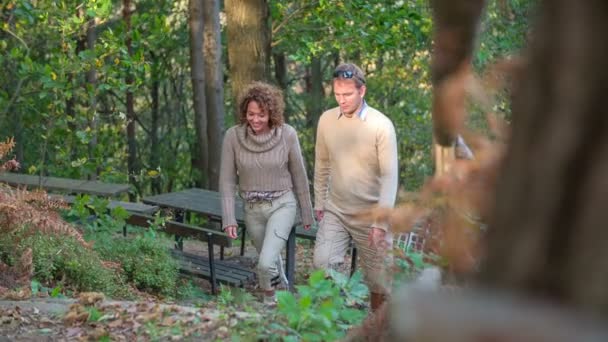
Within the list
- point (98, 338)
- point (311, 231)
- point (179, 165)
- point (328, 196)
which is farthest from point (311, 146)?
point (98, 338)

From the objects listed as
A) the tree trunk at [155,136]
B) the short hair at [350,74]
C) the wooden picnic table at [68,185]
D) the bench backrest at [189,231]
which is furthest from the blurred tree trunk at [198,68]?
the short hair at [350,74]

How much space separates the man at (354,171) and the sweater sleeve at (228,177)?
1074 millimetres

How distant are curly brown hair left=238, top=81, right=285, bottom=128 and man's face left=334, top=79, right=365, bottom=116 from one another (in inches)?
39.0

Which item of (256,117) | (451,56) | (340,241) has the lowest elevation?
(340,241)

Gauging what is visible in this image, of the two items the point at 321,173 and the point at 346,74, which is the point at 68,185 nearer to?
the point at 321,173

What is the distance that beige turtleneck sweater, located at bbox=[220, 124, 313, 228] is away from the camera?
27.6 feet

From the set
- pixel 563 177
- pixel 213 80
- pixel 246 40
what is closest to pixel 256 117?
pixel 246 40

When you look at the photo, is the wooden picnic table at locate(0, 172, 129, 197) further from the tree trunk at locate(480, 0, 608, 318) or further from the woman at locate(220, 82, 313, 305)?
the tree trunk at locate(480, 0, 608, 318)

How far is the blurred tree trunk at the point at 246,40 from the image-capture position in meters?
12.4

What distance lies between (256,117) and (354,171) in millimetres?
1260

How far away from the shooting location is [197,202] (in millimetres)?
11820

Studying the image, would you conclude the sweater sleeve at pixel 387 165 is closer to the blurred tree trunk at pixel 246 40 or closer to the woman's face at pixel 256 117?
the woman's face at pixel 256 117

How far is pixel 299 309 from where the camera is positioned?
181 inches

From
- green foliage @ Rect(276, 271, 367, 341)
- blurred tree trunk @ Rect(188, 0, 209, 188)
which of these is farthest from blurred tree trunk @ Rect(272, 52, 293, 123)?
green foliage @ Rect(276, 271, 367, 341)
